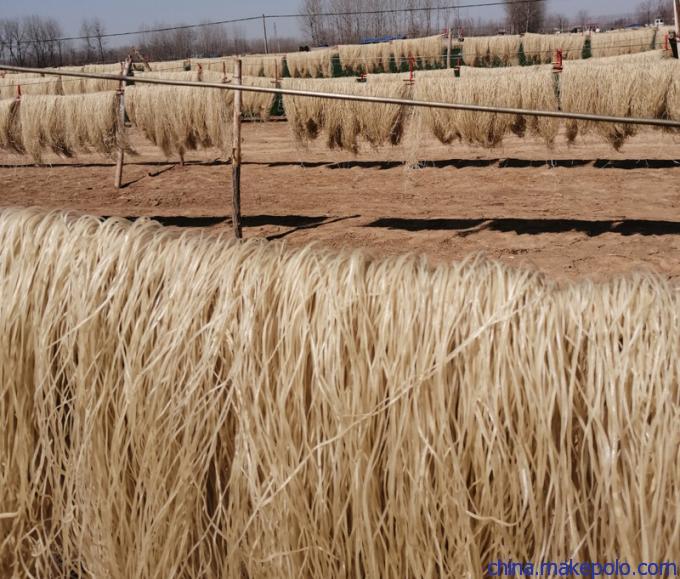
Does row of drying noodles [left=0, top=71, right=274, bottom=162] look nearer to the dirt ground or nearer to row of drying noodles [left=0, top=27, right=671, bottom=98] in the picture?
the dirt ground

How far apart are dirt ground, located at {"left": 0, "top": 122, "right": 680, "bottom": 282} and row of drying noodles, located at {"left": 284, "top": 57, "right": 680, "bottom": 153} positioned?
0.65m

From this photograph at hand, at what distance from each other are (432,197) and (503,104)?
68.8 inches

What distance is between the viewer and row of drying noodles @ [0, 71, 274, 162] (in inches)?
365

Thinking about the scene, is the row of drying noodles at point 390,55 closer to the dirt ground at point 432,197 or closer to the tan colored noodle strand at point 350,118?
the dirt ground at point 432,197

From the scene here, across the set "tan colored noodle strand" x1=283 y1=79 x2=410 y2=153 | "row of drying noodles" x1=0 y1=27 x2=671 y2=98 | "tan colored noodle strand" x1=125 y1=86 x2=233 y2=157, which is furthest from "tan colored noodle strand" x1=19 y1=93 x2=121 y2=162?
"row of drying noodles" x1=0 y1=27 x2=671 y2=98

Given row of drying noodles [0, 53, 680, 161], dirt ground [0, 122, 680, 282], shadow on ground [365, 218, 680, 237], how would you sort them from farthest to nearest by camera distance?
row of drying noodles [0, 53, 680, 161] < shadow on ground [365, 218, 680, 237] < dirt ground [0, 122, 680, 282]

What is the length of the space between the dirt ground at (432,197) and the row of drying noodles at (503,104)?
65cm

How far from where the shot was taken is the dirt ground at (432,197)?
6.79 m

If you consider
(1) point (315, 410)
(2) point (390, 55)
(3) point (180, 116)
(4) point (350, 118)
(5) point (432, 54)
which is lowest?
(1) point (315, 410)

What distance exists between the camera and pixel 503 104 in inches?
366

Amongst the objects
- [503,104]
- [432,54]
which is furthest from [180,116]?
[432,54]

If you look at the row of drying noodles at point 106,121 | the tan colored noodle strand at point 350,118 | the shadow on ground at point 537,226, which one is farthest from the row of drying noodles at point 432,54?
the shadow on ground at point 537,226

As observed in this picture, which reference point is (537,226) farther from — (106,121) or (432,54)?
(432,54)

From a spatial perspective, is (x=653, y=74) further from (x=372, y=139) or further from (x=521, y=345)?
(x=521, y=345)
